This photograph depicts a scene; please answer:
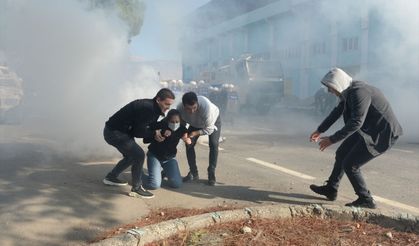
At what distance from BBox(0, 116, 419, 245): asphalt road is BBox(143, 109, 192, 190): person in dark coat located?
0.51ft

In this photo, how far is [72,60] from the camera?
8.83m

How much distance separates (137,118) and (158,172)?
74 cm

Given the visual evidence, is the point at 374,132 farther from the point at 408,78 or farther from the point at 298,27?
the point at 298,27

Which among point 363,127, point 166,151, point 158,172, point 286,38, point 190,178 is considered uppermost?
point 286,38

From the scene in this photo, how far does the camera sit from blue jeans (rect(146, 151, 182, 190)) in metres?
4.90

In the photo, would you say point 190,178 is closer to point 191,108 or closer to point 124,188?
point 124,188

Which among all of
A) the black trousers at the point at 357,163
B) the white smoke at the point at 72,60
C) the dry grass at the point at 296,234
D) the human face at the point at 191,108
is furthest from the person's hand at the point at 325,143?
the white smoke at the point at 72,60

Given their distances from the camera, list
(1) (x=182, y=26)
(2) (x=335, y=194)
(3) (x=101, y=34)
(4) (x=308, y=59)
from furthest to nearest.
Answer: (4) (x=308, y=59) < (1) (x=182, y=26) < (3) (x=101, y=34) < (2) (x=335, y=194)

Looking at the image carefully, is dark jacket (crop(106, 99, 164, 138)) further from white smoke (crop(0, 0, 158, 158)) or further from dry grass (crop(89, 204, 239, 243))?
white smoke (crop(0, 0, 158, 158))

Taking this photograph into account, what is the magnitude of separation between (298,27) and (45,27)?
1263 cm

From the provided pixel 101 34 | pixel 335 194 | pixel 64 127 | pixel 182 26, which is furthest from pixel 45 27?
pixel 182 26

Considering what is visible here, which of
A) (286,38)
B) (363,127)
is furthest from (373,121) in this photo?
(286,38)

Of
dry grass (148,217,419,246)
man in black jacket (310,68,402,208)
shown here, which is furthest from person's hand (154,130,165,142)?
man in black jacket (310,68,402,208)

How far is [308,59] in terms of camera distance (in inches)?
843
